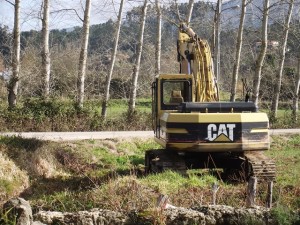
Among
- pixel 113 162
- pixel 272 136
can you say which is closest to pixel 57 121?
pixel 113 162

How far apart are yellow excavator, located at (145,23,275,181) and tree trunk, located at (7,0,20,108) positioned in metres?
10.2

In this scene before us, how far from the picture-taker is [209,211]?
7.79 m

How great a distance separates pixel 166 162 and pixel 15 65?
1215 cm

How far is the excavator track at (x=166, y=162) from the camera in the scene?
12.3 meters

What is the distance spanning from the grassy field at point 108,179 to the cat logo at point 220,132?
0.98 m

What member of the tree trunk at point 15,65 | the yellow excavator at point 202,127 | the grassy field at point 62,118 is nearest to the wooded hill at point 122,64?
the grassy field at point 62,118

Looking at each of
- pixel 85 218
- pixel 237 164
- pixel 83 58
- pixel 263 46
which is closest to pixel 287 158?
pixel 237 164

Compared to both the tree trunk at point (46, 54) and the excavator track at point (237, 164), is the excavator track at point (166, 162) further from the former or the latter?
the tree trunk at point (46, 54)

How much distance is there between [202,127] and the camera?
11719 mm

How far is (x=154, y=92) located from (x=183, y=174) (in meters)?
2.63

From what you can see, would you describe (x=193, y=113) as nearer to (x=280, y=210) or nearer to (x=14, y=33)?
(x=280, y=210)

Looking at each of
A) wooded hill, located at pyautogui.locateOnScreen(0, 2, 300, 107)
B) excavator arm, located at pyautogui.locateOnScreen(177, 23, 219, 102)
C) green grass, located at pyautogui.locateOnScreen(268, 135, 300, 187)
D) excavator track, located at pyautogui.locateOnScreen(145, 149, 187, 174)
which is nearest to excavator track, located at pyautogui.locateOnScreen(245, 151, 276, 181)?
green grass, located at pyautogui.locateOnScreen(268, 135, 300, 187)

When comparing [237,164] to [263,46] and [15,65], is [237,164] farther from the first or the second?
[263,46]

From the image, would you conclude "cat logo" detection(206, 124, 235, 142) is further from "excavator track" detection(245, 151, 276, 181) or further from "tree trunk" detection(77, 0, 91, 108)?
"tree trunk" detection(77, 0, 91, 108)
